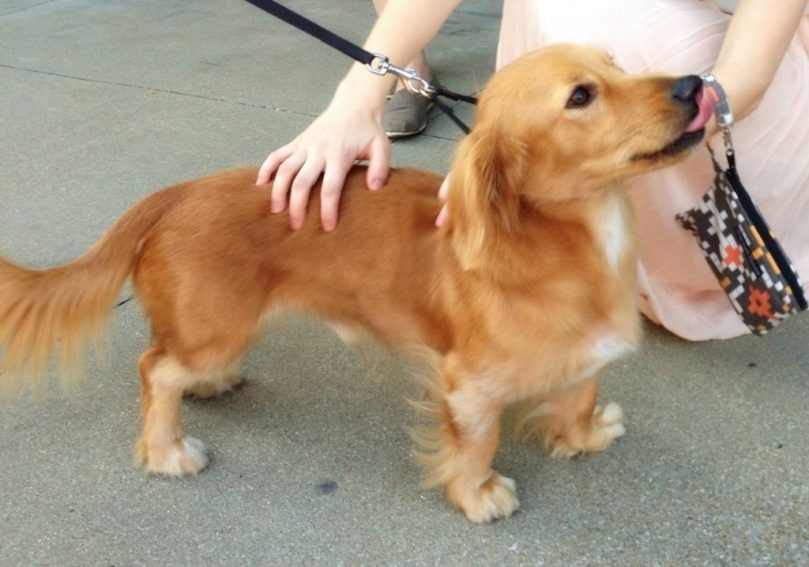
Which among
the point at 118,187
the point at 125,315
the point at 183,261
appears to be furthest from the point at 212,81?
the point at 183,261

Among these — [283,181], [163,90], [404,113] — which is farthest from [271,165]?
[163,90]

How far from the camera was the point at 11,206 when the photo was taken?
3.31 m

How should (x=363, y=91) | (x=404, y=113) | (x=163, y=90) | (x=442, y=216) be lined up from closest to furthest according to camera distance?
(x=442, y=216), (x=363, y=91), (x=404, y=113), (x=163, y=90)

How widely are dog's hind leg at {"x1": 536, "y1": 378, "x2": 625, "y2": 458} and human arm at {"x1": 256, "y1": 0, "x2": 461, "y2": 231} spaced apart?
66cm

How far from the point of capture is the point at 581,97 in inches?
63.4

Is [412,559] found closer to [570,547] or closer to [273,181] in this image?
[570,547]

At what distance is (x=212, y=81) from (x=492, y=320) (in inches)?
129

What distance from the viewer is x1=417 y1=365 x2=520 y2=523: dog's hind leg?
181 cm

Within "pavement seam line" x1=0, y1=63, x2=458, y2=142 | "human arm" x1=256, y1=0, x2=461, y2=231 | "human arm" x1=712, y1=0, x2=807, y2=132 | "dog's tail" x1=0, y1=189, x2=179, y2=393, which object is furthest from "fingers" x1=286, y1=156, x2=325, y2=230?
"pavement seam line" x1=0, y1=63, x2=458, y2=142

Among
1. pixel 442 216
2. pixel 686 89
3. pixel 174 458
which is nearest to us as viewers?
pixel 686 89

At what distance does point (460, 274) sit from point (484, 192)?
0.24 m

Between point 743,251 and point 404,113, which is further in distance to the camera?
point 404,113

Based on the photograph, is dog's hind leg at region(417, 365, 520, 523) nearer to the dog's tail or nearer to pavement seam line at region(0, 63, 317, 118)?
the dog's tail

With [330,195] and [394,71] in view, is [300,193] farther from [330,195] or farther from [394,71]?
[394,71]
